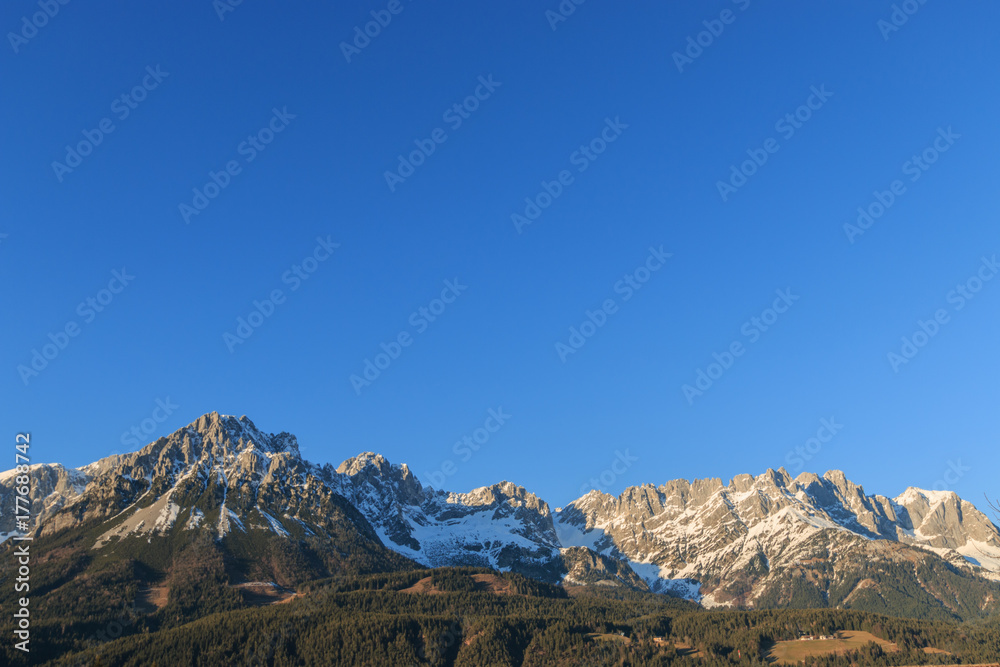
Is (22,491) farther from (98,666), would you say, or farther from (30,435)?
(98,666)

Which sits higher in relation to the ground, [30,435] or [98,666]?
[30,435]

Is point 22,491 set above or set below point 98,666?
above

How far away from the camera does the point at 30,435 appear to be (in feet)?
547

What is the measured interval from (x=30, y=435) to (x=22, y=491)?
30.1 meters

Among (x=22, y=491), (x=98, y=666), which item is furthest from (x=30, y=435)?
(x=98, y=666)

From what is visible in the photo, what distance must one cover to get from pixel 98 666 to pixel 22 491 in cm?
5490

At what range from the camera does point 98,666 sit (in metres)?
157

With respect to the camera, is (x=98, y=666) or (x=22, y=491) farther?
→ (x=22, y=491)

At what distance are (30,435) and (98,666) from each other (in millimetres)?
51423

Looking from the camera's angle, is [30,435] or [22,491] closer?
[30,435]

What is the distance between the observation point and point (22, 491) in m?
187
